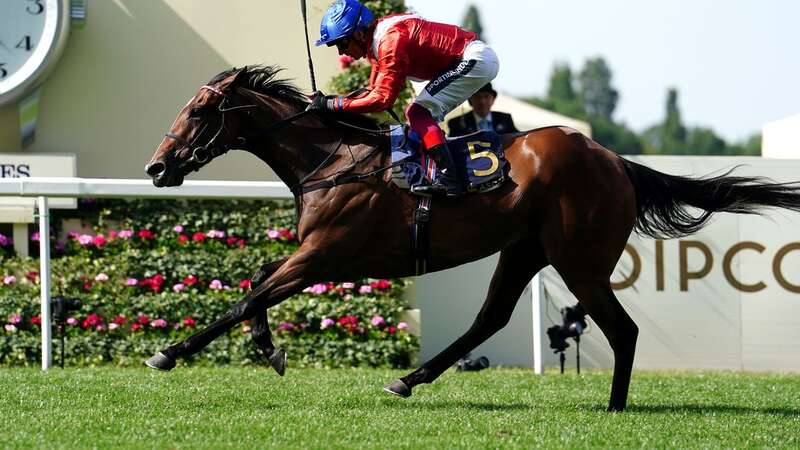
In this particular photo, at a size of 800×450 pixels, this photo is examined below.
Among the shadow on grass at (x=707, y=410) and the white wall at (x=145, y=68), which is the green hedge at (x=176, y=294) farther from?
the shadow on grass at (x=707, y=410)

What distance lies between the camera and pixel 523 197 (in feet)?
18.7

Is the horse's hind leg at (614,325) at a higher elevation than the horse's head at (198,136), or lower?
lower

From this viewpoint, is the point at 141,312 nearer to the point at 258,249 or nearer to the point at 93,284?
the point at 93,284

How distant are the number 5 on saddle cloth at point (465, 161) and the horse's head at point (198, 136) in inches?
31.6

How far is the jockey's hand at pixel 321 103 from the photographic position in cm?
566

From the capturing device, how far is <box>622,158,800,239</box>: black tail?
6.08 meters

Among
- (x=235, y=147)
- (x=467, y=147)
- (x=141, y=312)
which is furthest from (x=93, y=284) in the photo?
(x=467, y=147)

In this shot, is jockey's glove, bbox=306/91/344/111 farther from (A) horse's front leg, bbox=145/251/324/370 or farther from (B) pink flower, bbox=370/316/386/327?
(B) pink flower, bbox=370/316/386/327

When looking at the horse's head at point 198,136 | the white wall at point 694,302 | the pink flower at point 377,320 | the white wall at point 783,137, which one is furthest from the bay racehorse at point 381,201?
the white wall at point 783,137

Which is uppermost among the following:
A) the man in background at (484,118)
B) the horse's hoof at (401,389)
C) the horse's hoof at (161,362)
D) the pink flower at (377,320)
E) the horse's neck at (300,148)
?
the man in background at (484,118)

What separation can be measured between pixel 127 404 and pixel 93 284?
3.10 metres

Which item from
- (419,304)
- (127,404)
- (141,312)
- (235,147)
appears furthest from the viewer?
(419,304)

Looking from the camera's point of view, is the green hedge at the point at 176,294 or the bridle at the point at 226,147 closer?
the bridle at the point at 226,147

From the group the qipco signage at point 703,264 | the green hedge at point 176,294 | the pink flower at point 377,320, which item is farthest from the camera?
the qipco signage at point 703,264
